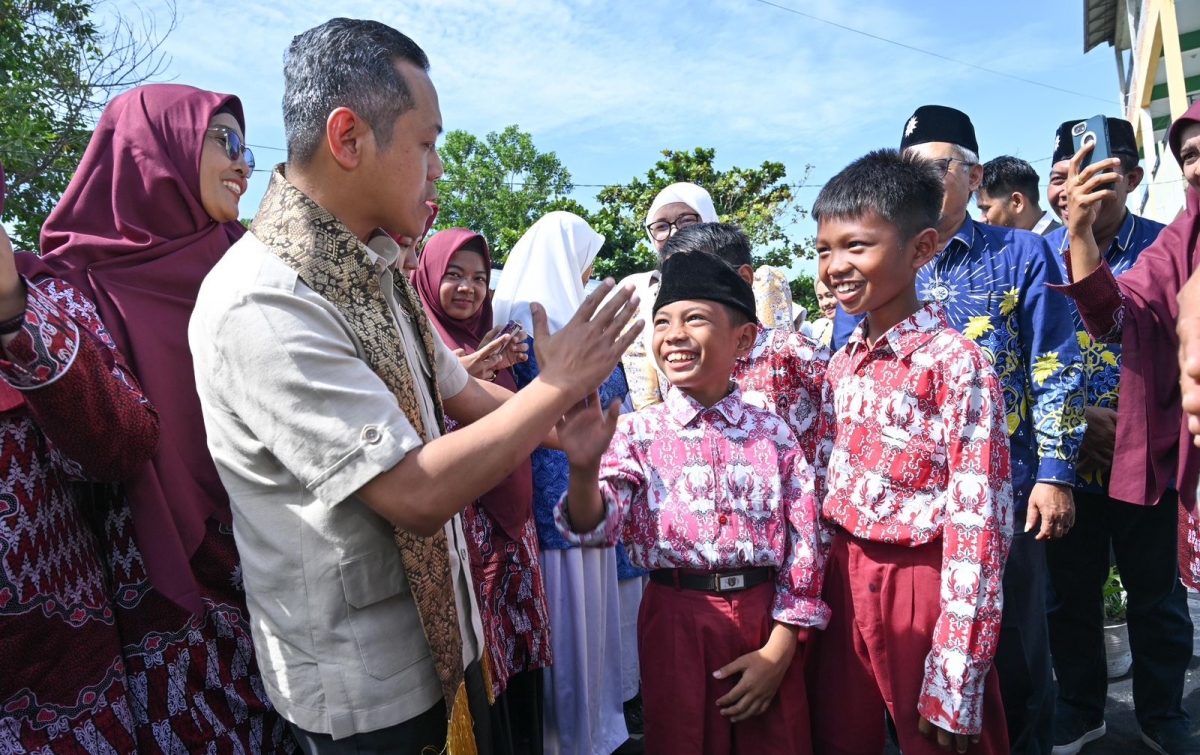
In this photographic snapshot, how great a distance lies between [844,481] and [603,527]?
0.78 meters

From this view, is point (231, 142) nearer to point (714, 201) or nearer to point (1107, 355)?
point (1107, 355)

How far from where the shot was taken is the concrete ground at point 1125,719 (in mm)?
3334

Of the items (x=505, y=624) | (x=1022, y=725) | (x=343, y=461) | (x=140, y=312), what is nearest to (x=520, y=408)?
(x=343, y=461)

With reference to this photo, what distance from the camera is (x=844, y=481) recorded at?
7.57ft

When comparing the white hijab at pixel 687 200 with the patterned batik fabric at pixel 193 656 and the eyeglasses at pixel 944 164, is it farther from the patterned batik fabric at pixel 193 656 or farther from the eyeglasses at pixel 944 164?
the patterned batik fabric at pixel 193 656

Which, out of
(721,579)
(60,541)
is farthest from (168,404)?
(721,579)

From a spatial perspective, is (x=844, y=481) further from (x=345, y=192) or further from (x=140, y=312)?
(x=140, y=312)

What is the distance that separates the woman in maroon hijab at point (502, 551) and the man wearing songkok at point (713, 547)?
2.38 feet

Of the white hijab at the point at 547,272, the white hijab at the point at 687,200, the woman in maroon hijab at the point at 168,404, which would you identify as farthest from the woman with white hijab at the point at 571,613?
the woman in maroon hijab at the point at 168,404

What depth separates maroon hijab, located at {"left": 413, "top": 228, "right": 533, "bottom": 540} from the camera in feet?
10.1

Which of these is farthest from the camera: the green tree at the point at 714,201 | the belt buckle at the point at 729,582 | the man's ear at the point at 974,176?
the green tree at the point at 714,201

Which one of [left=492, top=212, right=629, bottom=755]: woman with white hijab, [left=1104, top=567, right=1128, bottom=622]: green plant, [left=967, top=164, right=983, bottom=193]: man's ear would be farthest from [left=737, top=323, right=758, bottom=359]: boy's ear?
[left=1104, top=567, right=1128, bottom=622]: green plant

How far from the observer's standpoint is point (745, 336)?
2512mm

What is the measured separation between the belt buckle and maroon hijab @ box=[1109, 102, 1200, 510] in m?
1.40
